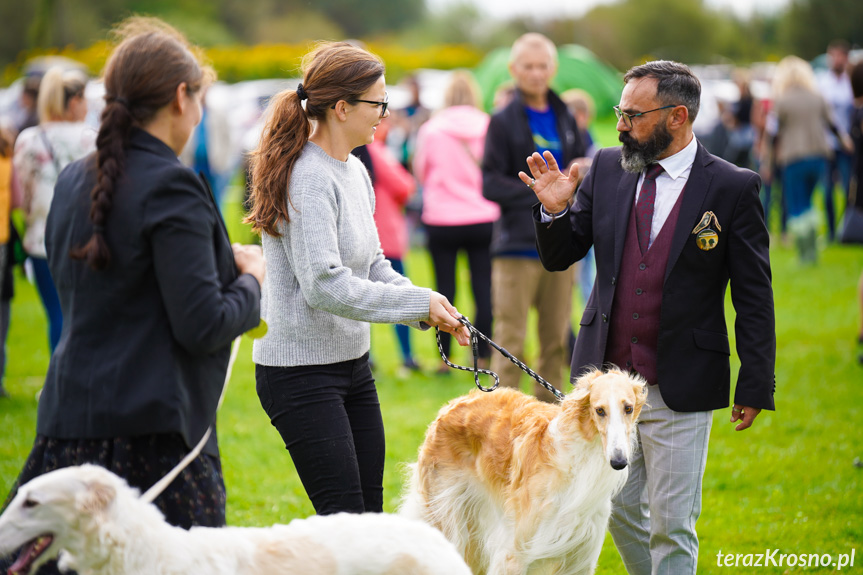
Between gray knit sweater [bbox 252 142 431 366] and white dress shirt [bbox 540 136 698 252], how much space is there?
0.98 metres

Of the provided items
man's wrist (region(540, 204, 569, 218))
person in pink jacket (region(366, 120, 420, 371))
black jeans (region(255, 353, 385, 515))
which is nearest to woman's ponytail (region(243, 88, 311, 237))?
black jeans (region(255, 353, 385, 515))

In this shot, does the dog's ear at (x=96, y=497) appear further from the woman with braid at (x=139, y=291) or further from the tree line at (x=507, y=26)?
the tree line at (x=507, y=26)

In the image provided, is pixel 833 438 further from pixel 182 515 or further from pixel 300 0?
pixel 300 0

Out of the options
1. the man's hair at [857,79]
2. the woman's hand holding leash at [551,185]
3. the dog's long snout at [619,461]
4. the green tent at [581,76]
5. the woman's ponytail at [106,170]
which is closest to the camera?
the woman's ponytail at [106,170]

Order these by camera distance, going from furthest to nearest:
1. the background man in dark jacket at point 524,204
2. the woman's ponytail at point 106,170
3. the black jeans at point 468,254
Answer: the black jeans at point 468,254 < the background man in dark jacket at point 524,204 < the woman's ponytail at point 106,170

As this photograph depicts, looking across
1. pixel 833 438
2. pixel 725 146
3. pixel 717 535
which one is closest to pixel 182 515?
pixel 717 535

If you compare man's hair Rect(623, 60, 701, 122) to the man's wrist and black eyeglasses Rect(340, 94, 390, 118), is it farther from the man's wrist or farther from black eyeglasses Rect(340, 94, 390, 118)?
black eyeglasses Rect(340, 94, 390, 118)

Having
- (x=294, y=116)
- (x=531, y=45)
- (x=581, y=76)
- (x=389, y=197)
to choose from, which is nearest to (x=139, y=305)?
(x=294, y=116)

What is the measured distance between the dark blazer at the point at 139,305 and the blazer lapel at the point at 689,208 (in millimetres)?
1692

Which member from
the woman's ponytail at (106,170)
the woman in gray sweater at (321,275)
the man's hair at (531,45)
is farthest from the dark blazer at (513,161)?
the woman's ponytail at (106,170)

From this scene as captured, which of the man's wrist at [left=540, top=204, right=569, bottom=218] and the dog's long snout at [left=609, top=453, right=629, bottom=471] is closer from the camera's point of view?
the dog's long snout at [left=609, top=453, right=629, bottom=471]

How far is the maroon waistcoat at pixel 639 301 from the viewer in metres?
3.33

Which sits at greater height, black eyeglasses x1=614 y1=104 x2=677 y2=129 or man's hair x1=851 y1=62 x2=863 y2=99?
black eyeglasses x1=614 y1=104 x2=677 y2=129

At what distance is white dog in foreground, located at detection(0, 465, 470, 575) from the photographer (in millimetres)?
2111
